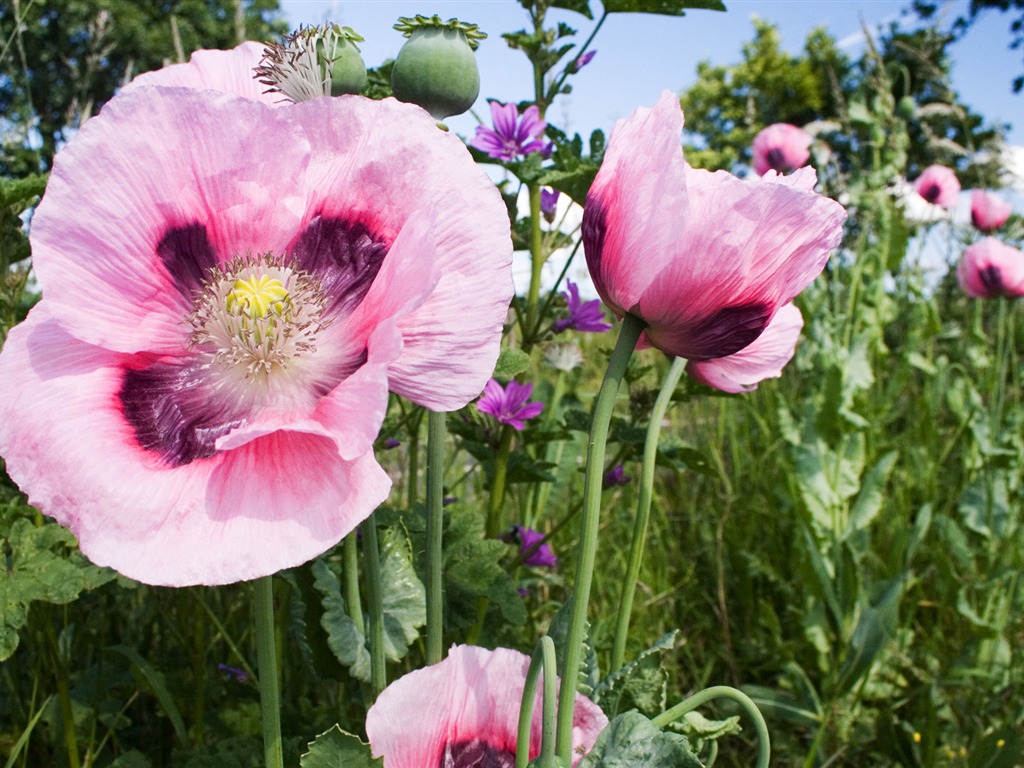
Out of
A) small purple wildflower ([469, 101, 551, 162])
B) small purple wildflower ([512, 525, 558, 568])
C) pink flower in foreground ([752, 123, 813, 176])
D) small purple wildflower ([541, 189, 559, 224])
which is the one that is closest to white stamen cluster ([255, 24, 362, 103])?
small purple wildflower ([469, 101, 551, 162])

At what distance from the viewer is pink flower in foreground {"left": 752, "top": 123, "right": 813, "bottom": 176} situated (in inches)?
112

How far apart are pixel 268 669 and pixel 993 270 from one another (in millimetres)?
2654

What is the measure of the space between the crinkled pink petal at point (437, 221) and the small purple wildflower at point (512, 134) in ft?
2.29

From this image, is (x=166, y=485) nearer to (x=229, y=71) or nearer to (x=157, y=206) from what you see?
(x=157, y=206)

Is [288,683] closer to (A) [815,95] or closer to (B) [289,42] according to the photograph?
(B) [289,42]

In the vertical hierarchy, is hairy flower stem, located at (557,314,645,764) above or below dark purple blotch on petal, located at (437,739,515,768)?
above

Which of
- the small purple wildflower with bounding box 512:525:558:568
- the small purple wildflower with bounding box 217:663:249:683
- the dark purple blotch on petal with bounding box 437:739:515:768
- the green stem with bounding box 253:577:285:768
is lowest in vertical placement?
the small purple wildflower with bounding box 217:663:249:683

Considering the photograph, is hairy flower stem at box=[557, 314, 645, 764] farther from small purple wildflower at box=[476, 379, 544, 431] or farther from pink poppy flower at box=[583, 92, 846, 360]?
small purple wildflower at box=[476, 379, 544, 431]

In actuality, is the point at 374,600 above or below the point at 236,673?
above

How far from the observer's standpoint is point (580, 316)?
4.84 feet

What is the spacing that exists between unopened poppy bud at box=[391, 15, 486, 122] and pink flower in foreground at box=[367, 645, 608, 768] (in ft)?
1.41

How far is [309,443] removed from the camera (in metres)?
0.56

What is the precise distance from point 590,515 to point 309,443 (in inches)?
7.5

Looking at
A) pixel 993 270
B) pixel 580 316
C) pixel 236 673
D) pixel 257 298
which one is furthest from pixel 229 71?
pixel 993 270
